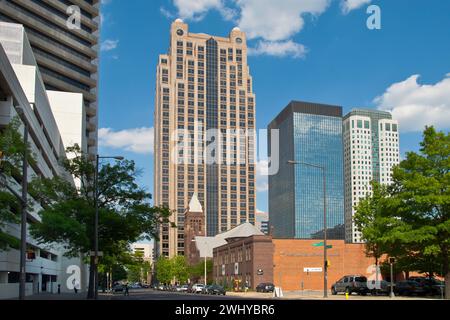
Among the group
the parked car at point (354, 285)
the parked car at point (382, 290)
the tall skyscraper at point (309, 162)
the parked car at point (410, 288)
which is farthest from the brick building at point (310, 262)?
the tall skyscraper at point (309, 162)

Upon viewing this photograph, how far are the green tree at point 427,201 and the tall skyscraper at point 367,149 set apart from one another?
93.8 m

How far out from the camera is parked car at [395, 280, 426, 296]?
51.6 m

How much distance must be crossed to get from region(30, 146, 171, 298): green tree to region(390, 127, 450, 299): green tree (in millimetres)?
19925

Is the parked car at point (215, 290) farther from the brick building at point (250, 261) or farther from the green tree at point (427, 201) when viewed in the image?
the green tree at point (427, 201)

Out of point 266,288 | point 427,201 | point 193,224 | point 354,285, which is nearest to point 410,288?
point 354,285

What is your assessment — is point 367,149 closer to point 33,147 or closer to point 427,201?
point 33,147

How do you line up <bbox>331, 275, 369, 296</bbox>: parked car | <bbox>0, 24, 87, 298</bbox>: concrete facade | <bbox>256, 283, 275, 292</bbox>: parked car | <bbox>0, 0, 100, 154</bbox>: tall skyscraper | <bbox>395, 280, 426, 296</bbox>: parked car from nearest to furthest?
<bbox>0, 24, 87, 298</bbox>: concrete facade
<bbox>395, 280, 426, 296</bbox>: parked car
<bbox>331, 275, 369, 296</bbox>: parked car
<bbox>256, 283, 275, 292</bbox>: parked car
<bbox>0, 0, 100, 154</bbox>: tall skyscraper

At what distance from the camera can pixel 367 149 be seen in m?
162

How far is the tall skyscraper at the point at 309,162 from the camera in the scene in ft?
539

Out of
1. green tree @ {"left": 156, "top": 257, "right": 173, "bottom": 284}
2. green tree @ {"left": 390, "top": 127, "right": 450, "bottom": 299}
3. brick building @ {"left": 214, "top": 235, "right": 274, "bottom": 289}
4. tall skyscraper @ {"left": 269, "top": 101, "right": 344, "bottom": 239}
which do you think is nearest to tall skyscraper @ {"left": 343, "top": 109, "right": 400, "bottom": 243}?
tall skyscraper @ {"left": 269, "top": 101, "right": 344, "bottom": 239}

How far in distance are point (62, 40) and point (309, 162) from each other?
84280 mm

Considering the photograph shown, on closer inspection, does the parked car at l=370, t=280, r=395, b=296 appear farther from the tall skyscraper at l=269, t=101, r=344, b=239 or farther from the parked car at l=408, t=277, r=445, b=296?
the tall skyscraper at l=269, t=101, r=344, b=239
